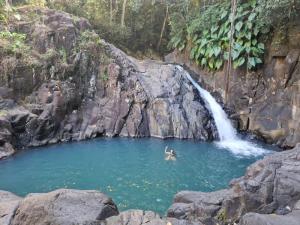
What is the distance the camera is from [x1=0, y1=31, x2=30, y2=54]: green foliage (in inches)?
651

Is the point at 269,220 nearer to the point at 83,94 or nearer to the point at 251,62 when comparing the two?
the point at 251,62

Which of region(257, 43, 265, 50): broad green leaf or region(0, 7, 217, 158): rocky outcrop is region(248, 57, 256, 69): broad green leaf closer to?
region(257, 43, 265, 50): broad green leaf

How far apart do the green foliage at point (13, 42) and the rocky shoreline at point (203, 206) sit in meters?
11.1

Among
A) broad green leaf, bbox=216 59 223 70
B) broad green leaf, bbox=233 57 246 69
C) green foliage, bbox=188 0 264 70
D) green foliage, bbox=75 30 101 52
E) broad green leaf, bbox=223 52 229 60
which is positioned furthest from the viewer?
broad green leaf, bbox=216 59 223 70

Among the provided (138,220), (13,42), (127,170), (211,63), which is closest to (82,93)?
(13,42)

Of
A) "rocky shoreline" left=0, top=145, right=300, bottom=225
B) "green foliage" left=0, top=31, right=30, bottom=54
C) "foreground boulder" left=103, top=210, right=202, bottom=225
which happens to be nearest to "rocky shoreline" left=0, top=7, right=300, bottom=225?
"green foliage" left=0, top=31, right=30, bottom=54

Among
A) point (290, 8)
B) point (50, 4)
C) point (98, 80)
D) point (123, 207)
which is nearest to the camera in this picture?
point (123, 207)

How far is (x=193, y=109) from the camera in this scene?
18016 millimetres

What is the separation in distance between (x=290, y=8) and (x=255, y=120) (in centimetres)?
546

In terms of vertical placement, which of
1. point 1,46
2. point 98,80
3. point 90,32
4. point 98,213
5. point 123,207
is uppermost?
point 90,32

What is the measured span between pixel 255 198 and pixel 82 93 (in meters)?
13.3

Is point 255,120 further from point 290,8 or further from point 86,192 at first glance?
A: point 86,192

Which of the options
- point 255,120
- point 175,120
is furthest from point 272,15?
point 175,120

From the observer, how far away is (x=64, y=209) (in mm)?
5434
